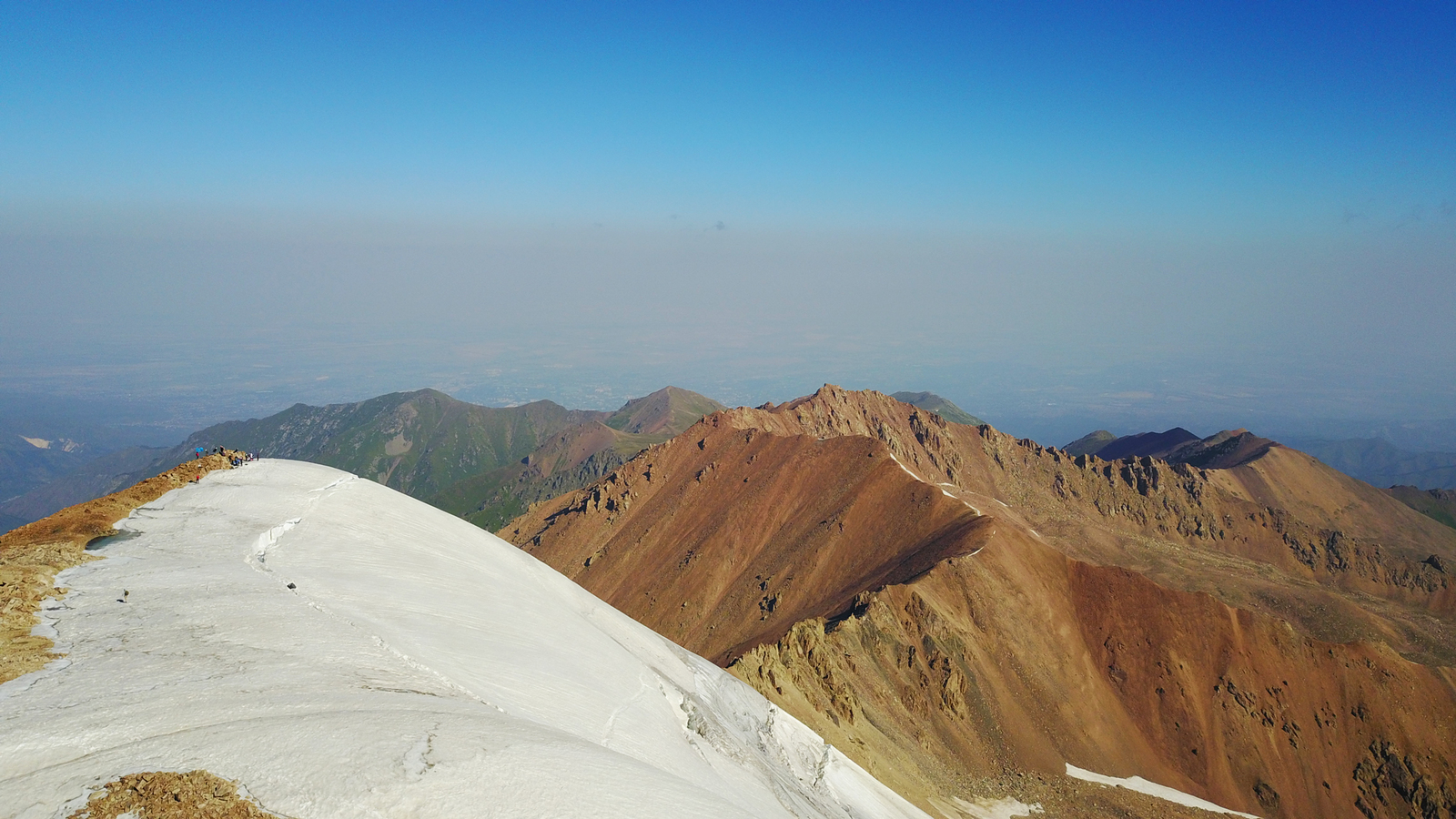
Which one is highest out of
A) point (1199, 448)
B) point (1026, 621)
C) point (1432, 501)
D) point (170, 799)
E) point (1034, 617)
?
point (170, 799)

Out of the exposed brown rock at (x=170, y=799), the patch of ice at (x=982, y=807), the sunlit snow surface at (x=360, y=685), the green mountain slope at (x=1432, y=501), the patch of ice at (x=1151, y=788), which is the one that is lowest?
the green mountain slope at (x=1432, y=501)

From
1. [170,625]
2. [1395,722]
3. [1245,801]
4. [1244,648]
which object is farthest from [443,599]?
[1395,722]

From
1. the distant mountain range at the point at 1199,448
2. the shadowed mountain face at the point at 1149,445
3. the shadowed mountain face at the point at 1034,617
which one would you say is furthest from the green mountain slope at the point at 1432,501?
the shadowed mountain face at the point at 1034,617

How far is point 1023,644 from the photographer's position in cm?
6203

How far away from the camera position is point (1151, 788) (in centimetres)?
5469

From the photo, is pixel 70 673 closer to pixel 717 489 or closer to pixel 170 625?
pixel 170 625

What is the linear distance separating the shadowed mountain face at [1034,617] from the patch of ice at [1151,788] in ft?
3.01

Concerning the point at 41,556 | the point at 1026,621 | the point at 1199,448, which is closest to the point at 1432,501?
the point at 1199,448

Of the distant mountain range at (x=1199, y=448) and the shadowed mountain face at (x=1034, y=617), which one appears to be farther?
the distant mountain range at (x=1199, y=448)

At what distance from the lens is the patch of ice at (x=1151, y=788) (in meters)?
53.7

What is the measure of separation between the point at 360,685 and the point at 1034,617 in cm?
6017

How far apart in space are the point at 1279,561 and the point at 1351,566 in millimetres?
7506

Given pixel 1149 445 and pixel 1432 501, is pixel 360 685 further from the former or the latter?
pixel 1432 501

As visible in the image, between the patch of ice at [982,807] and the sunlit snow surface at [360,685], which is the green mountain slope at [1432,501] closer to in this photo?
the patch of ice at [982,807]
